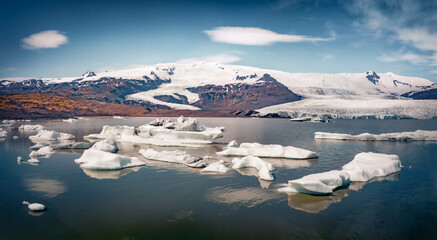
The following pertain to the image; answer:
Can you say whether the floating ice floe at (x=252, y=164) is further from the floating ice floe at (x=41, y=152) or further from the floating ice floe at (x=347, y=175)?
the floating ice floe at (x=41, y=152)

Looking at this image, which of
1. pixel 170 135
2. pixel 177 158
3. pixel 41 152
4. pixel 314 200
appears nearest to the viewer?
pixel 314 200

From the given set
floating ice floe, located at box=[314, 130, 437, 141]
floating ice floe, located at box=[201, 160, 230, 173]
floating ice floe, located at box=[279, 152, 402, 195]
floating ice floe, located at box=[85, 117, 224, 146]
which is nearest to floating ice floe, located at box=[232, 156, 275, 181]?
floating ice floe, located at box=[201, 160, 230, 173]

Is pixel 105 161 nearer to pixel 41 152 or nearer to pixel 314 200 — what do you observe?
pixel 41 152

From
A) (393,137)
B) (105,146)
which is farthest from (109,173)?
(393,137)

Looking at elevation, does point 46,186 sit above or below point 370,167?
below

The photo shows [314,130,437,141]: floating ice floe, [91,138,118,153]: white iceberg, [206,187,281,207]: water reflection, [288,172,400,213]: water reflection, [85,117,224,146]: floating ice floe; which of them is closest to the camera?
[288,172,400,213]: water reflection

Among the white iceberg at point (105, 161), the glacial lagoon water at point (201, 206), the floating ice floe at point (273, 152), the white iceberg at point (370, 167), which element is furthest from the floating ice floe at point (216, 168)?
the white iceberg at point (370, 167)

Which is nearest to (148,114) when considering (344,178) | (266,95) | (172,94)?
(172,94)

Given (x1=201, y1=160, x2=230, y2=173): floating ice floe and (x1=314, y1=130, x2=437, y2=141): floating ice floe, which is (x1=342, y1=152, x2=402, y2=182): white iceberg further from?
(x1=314, y1=130, x2=437, y2=141): floating ice floe
